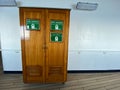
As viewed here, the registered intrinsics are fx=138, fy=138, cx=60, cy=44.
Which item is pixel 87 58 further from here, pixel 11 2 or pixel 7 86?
pixel 11 2

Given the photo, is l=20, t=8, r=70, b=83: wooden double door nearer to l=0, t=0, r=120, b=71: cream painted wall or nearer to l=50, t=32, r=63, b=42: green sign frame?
l=50, t=32, r=63, b=42: green sign frame

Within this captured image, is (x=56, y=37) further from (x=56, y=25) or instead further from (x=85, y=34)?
(x=85, y=34)

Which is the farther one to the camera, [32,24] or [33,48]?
[33,48]

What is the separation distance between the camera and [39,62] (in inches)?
138

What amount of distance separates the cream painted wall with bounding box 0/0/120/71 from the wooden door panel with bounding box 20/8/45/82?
0.86 meters

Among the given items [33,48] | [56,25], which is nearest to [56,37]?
[56,25]

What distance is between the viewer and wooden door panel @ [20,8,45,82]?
10.8 feet

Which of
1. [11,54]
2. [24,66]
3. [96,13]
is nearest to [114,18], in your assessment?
[96,13]

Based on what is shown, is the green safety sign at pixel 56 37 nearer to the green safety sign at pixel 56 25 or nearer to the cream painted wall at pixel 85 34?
the green safety sign at pixel 56 25

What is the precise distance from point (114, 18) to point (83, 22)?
1.03 metres

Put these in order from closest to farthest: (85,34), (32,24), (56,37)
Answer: (32,24) < (56,37) < (85,34)

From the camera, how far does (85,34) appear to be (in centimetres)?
432

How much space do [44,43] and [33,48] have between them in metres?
0.30

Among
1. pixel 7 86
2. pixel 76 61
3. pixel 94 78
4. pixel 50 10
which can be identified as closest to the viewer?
pixel 50 10
